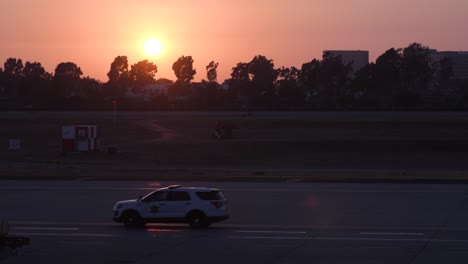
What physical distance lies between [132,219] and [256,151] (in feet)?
116

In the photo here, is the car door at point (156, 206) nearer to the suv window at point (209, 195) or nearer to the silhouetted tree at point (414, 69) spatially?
the suv window at point (209, 195)

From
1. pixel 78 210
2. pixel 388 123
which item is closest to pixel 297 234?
pixel 78 210

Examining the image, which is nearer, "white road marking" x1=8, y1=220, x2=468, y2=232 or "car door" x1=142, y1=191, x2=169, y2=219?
"white road marking" x1=8, y1=220, x2=468, y2=232

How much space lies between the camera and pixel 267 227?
78.1ft

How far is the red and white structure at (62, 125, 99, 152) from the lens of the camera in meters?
56.5

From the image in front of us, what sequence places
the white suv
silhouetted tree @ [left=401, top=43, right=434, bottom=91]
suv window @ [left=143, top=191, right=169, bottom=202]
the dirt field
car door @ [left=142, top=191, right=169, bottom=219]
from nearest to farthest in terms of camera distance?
the white suv, car door @ [left=142, top=191, right=169, bottom=219], suv window @ [left=143, top=191, right=169, bottom=202], the dirt field, silhouetted tree @ [left=401, top=43, right=434, bottom=91]

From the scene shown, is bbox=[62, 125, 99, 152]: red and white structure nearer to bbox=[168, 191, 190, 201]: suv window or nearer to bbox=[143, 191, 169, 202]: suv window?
bbox=[143, 191, 169, 202]: suv window

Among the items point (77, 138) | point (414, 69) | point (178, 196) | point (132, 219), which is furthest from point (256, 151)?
point (414, 69)

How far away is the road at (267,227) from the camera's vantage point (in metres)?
19.1

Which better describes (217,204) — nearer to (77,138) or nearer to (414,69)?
(77,138)

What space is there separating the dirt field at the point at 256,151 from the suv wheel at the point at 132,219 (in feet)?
47.9

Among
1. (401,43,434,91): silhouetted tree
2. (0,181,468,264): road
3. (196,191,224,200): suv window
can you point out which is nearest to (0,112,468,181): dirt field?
(0,181,468,264): road

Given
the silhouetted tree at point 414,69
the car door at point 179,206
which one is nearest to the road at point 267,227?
the car door at point 179,206

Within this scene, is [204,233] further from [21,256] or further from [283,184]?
[283,184]
